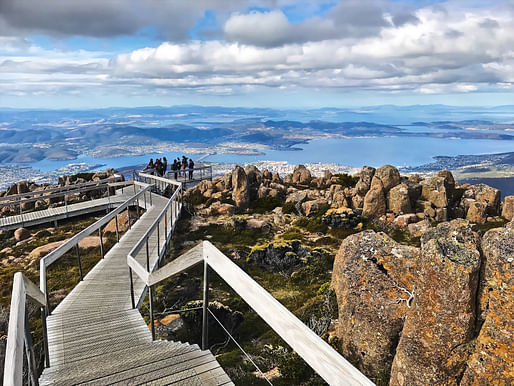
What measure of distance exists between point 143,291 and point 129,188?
57.9 feet

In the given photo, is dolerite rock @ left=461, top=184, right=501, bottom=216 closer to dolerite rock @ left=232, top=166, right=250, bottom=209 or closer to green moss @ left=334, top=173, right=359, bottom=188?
green moss @ left=334, top=173, right=359, bottom=188

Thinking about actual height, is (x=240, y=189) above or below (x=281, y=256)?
above

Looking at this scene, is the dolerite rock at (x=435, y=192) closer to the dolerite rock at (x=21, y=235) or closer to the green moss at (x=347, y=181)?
the green moss at (x=347, y=181)

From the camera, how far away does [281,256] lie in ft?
46.6

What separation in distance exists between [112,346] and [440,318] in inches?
195

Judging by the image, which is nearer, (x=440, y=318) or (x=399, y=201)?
(x=440, y=318)

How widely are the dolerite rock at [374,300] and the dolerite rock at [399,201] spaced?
13.2 meters

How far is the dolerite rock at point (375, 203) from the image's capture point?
66.9ft

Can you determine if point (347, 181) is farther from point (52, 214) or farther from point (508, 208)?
point (52, 214)

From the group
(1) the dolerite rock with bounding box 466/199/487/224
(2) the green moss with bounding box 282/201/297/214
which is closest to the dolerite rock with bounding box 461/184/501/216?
(1) the dolerite rock with bounding box 466/199/487/224

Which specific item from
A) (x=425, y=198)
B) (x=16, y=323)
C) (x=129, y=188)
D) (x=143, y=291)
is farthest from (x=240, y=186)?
(x=16, y=323)

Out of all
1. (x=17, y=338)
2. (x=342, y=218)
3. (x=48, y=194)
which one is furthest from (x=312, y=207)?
(x=17, y=338)

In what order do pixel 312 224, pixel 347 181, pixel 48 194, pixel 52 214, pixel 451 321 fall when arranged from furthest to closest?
1. pixel 347 181
2. pixel 48 194
3. pixel 312 224
4. pixel 52 214
5. pixel 451 321

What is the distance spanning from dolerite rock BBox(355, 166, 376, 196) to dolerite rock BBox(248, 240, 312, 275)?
30.0 ft
